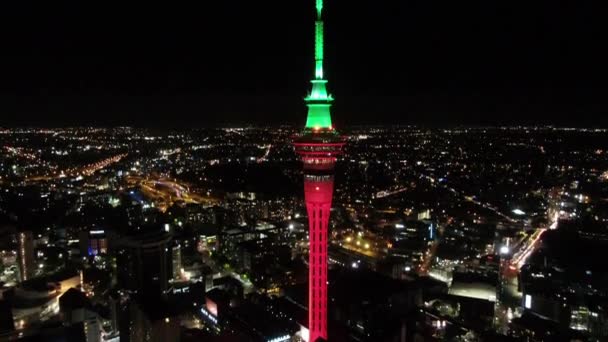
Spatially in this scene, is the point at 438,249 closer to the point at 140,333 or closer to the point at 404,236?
the point at 404,236

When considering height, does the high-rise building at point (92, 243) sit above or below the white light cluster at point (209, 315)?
above

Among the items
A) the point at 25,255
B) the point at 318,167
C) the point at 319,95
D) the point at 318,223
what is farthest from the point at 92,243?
the point at 319,95

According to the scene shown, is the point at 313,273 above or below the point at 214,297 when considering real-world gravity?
above

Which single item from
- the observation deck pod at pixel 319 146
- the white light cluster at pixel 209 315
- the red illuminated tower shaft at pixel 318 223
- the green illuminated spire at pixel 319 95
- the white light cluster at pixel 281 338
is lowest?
the white light cluster at pixel 209 315

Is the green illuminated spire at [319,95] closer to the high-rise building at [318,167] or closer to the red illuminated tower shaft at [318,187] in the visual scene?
the high-rise building at [318,167]

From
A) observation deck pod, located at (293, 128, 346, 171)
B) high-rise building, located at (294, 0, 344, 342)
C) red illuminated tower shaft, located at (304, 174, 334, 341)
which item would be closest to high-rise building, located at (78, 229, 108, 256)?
high-rise building, located at (294, 0, 344, 342)

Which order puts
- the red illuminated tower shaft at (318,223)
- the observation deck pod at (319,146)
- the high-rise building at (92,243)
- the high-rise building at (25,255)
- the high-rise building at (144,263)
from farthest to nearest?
the high-rise building at (92,243) < the high-rise building at (25,255) < the high-rise building at (144,263) < the red illuminated tower shaft at (318,223) < the observation deck pod at (319,146)

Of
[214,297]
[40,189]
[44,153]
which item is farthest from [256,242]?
[44,153]

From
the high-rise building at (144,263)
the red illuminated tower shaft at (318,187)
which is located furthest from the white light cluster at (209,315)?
the red illuminated tower shaft at (318,187)
